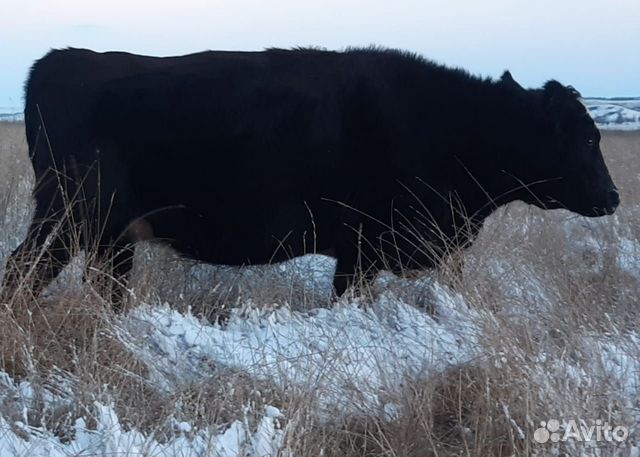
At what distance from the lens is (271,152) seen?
17.7 ft

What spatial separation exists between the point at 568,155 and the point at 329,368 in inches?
127

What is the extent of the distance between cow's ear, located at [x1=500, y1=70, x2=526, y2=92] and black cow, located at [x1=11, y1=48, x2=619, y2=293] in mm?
226

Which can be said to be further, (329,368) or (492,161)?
(492,161)

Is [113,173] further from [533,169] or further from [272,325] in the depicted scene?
[533,169]

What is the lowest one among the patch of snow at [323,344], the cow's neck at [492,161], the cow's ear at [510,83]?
the patch of snow at [323,344]

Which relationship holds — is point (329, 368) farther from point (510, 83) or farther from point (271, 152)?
point (510, 83)

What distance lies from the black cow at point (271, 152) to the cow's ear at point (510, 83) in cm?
23

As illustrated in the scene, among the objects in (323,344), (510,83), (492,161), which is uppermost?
(510,83)

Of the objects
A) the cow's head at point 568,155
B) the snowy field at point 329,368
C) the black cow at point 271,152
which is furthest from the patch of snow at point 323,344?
the cow's head at point 568,155

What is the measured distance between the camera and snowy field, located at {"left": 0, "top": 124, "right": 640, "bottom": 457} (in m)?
3.20

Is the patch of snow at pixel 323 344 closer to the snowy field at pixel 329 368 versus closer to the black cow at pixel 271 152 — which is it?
the snowy field at pixel 329 368

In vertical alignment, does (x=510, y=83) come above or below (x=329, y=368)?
above

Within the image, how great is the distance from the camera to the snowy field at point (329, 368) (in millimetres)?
3199

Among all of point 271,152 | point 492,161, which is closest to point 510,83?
point 492,161
